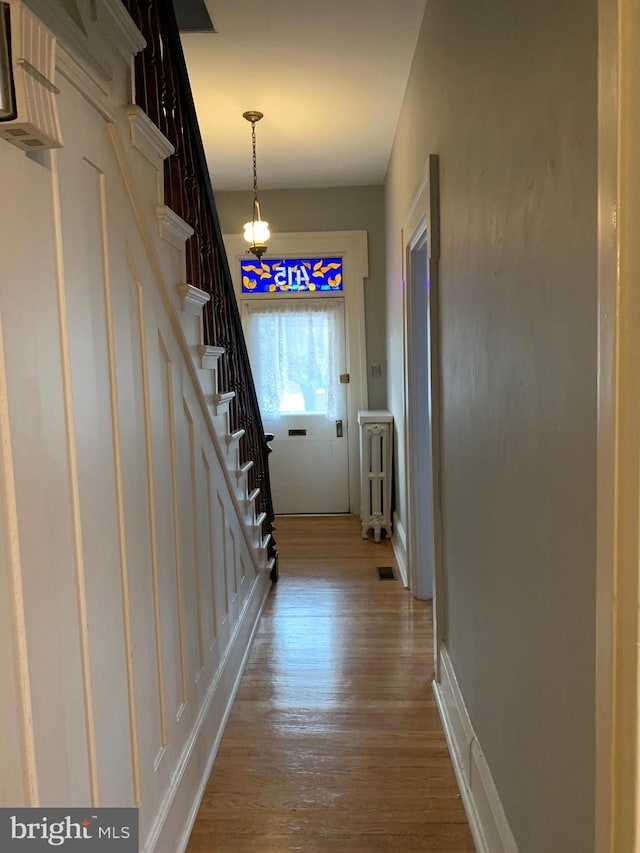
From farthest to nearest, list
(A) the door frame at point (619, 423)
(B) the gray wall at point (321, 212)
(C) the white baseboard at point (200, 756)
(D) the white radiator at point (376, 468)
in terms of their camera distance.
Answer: (B) the gray wall at point (321, 212)
(D) the white radiator at point (376, 468)
(C) the white baseboard at point (200, 756)
(A) the door frame at point (619, 423)

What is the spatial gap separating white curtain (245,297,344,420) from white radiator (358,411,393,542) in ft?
2.52

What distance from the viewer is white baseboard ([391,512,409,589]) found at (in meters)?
3.77

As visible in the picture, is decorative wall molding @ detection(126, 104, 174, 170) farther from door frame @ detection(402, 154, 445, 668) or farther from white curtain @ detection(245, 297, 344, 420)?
white curtain @ detection(245, 297, 344, 420)

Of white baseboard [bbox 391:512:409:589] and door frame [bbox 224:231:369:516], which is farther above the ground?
door frame [bbox 224:231:369:516]

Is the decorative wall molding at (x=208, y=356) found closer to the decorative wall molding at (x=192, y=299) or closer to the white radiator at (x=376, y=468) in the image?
the decorative wall molding at (x=192, y=299)

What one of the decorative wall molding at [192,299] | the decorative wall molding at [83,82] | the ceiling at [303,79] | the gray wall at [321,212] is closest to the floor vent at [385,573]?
the gray wall at [321,212]

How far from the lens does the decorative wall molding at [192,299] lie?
1.93 meters

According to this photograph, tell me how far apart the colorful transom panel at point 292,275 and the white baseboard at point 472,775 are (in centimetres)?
350

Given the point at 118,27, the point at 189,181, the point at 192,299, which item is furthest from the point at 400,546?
the point at 118,27

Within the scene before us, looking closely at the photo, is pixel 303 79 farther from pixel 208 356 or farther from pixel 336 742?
pixel 336 742

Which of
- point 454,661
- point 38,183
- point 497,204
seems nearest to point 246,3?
point 497,204

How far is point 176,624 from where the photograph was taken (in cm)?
179

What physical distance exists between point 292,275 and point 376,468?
5.78 feet

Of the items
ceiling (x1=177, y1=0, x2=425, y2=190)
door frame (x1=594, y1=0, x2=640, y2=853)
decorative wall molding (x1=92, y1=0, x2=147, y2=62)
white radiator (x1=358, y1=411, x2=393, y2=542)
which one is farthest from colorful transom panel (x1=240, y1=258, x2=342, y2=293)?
door frame (x1=594, y1=0, x2=640, y2=853)
